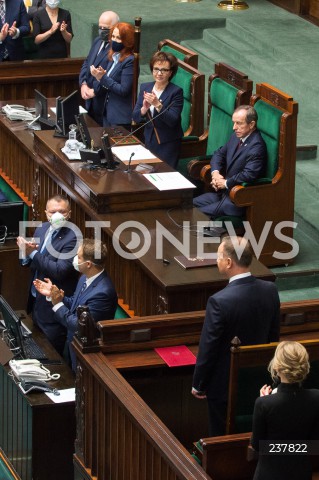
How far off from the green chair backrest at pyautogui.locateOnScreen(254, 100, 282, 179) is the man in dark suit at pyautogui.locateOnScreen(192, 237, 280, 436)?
259 centimetres

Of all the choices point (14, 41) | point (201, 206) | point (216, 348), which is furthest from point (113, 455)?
point (14, 41)

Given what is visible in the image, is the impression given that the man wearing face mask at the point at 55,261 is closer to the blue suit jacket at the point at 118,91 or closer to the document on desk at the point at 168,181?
the document on desk at the point at 168,181

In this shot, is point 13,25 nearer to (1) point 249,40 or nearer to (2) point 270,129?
(1) point 249,40

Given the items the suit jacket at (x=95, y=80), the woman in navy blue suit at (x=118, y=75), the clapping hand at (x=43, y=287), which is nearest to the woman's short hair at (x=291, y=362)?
the clapping hand at (x=43, y=287)

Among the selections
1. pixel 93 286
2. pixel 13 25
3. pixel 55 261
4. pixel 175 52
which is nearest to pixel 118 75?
pixel 175 52

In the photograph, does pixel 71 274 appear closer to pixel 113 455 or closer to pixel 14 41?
pixel 113 455

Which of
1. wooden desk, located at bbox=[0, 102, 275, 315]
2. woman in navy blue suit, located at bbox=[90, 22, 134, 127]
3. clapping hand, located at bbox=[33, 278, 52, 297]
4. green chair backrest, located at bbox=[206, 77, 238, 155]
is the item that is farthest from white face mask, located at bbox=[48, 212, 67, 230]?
woman in navy blue suit, located at bbox=[90, 22, 134, 127]

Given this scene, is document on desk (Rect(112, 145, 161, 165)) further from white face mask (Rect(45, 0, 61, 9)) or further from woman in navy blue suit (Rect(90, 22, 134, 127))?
white face mask (Rect(45, 0, 61, 9))

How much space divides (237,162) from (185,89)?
1467mm

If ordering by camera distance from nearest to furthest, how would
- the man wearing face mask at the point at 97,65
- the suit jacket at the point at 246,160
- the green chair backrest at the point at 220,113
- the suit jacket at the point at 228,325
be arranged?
the suit jacket at the point at 228,325 < the suit jacket at the point at 246,160 < the green chair backrest at the point at 220,113 < the man wearing face mask at the point at 97,65

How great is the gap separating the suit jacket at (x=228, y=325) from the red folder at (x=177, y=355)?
1.03ft

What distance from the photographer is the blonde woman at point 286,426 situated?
193 inches

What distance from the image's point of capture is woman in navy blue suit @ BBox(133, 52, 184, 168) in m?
8.66

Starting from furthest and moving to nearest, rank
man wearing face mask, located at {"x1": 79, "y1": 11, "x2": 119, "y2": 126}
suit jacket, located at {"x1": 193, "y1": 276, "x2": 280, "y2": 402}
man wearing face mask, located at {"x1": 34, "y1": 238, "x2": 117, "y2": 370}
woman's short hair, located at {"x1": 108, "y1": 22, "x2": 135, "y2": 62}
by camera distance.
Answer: man wearing face mask, located at {"x1": 79, "y1": 11, "x2": 119, "y2": 126} → woman's short hair, located at {"x1": 108, "y1": 22, "x2": 135, "y2": 62} → man wearing face mask, located at {"x1": 34, "y1": 238, "x2": 117, "y2": 370} → suit jacket, located at {"x1": 193, "y1": 276, "x2": 280, "y2": 402}
